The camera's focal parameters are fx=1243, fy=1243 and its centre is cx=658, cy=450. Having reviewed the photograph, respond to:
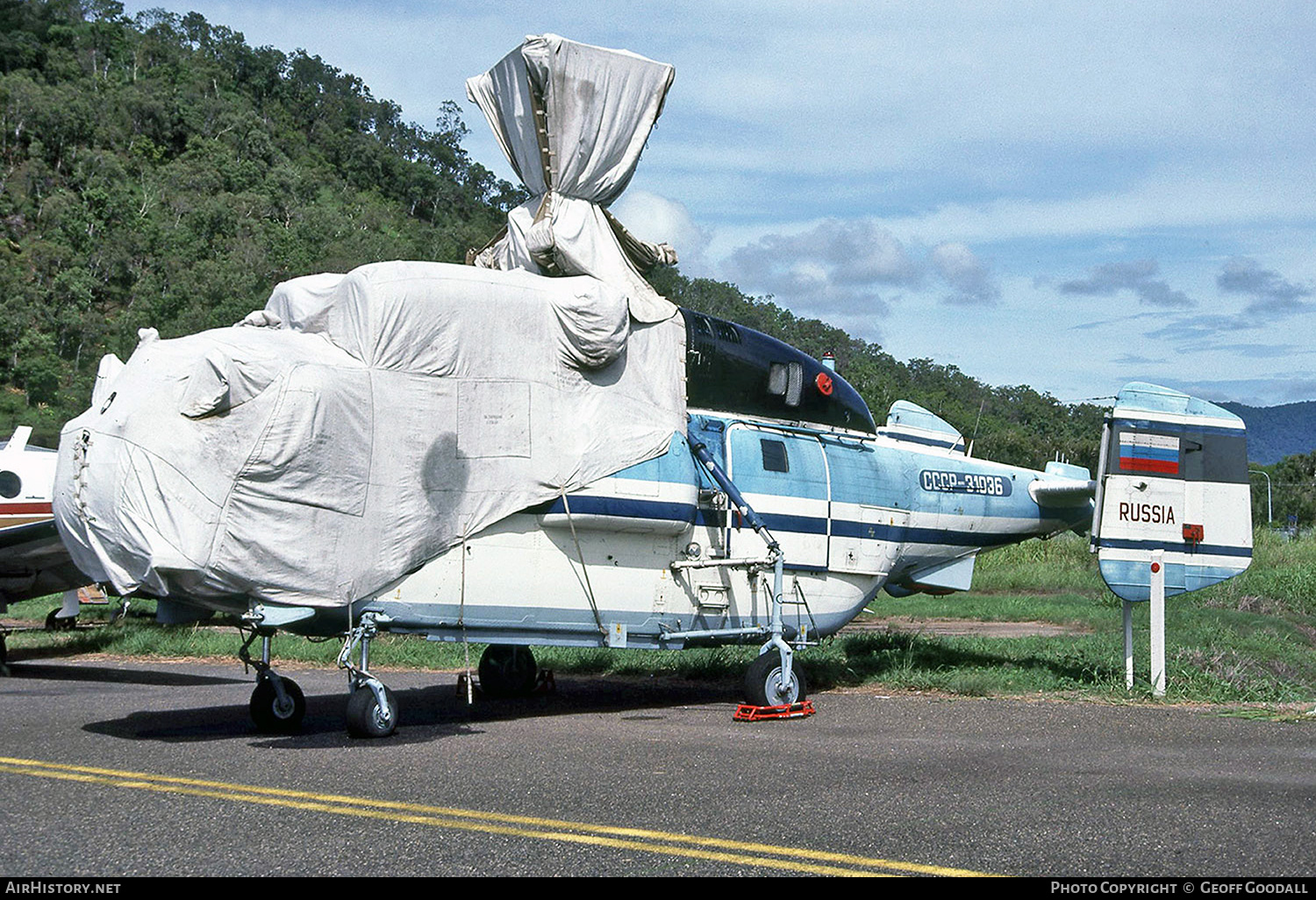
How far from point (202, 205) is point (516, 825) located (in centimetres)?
8437

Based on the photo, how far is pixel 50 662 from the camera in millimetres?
20031

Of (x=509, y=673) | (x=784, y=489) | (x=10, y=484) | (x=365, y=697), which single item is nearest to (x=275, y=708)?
(x=365, y=697)

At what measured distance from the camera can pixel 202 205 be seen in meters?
83.4

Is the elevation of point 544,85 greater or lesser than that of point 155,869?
greater

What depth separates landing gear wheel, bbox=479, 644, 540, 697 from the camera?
13992 millimetres

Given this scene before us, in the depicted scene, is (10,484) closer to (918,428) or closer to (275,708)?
(275,708)

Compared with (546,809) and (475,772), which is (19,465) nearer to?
(475,772)

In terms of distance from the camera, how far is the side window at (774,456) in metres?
13.1

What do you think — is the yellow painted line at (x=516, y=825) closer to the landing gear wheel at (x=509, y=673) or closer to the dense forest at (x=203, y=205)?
the landing gear wheel at (x=509, y=673)

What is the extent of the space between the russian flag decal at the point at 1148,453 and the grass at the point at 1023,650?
231 cm

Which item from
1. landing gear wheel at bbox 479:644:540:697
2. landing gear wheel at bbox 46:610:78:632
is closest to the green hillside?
landing gear wheel at bbox 46:610:78:632

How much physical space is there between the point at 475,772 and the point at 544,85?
663 cm

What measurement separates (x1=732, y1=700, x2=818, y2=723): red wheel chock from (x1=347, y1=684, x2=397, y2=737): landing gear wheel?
337 cm
